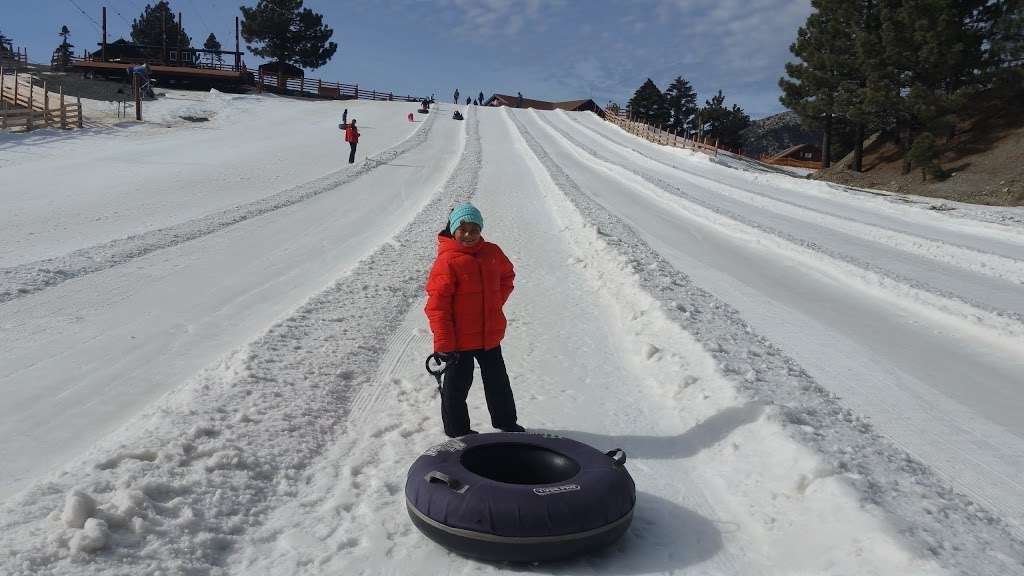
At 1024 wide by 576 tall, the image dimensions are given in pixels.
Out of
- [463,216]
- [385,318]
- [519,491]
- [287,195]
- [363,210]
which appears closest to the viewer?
[519,491]

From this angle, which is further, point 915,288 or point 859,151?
point 859,151

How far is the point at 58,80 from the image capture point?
4575 centimetres

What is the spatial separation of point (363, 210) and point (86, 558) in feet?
41.7

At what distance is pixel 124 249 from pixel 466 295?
24.2 ft

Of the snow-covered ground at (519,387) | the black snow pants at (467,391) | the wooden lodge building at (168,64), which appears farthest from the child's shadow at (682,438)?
the wooden lodge building at (168,64)

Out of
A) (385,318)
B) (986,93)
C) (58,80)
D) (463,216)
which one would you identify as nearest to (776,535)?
(463,216)

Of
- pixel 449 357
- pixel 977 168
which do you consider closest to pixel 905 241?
pixel 449 357

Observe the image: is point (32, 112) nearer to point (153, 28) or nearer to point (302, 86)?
point (302, 86)

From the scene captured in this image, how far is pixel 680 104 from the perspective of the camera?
7412 centimetres

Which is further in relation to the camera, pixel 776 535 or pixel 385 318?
pixel 385 318

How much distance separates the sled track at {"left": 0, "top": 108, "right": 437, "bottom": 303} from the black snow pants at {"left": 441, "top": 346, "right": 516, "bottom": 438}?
208 inches

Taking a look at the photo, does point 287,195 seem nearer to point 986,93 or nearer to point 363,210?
point 363,210

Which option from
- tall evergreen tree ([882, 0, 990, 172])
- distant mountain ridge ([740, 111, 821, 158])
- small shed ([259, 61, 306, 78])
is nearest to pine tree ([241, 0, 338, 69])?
small shed ([259, 61, 306, 78])

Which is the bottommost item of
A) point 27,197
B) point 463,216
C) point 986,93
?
point 27,197
